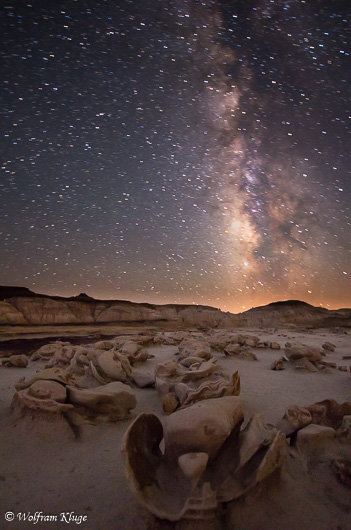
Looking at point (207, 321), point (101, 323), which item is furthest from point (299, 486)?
point (207, 321)

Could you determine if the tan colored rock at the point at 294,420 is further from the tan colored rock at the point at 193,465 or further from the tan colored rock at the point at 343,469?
the tan colored rock at the point at 193,465

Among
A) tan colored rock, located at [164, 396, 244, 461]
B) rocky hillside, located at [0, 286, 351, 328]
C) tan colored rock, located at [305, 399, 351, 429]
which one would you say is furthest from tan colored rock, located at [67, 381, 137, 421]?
rocky hillside, located at [0, 286, 351, 328]

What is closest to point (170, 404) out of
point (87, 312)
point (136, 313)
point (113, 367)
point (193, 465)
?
point (113, 367)

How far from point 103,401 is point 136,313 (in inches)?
1308

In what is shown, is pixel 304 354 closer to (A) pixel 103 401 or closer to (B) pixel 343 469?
(B) pixel 343 469

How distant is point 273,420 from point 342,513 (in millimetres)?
1656

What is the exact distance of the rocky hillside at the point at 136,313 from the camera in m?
29.0

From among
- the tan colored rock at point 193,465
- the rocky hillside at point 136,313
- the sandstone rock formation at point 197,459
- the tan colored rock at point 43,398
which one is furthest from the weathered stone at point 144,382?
the rocky hillside at point 136,313

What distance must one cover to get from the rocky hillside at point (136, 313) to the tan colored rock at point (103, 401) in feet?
89.7

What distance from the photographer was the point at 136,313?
35.8 meters

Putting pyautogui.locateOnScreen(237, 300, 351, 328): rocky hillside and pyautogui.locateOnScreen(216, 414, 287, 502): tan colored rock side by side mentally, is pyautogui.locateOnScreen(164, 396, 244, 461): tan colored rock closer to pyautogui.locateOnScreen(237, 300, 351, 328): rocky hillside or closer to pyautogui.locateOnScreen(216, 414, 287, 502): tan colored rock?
pyautogui.locateOnScreen(216, 414, 287, 502): tan colored rock

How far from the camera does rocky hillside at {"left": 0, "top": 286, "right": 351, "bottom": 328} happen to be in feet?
95.1

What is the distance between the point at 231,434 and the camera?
7.37 feet

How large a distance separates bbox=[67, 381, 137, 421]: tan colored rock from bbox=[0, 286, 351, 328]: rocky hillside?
27.4m
